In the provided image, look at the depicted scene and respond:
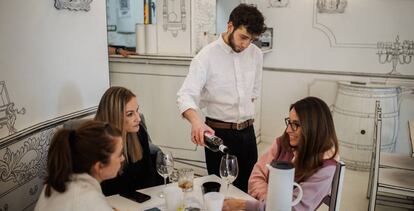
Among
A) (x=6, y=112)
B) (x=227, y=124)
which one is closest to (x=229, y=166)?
(x=227, y=124)

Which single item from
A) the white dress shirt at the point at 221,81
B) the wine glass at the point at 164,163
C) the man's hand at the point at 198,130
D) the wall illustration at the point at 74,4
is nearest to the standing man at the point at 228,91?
the white dress shirt at the point at 221,81

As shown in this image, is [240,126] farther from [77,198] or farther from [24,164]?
[77,198]

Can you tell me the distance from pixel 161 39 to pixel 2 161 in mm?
2094

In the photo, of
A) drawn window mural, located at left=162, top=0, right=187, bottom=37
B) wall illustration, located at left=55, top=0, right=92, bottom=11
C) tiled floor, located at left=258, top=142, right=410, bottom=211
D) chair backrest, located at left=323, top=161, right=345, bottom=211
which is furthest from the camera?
drawn window mural, located at left=162, top=0, right=187, bottom=37

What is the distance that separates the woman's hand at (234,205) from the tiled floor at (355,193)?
5.46ft

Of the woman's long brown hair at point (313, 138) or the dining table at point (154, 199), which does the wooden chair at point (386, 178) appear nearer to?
the woman's long brown hair at point (313, 138)

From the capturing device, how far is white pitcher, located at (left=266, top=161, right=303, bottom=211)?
1.31m

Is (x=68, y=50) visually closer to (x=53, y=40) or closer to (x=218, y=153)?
(x=53, y=40)

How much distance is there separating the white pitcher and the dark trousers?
100cm

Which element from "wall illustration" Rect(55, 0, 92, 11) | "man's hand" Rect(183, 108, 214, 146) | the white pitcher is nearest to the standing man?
"man's hand" Rect(183, 108, 214, 146)

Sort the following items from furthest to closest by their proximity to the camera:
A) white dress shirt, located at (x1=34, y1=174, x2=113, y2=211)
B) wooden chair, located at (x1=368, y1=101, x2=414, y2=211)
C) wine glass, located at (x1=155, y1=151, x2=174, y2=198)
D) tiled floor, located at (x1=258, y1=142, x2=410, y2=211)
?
tiled floor, located at (x1=258, y1=142, x2=410, y2=211) → wooden chair, located at (x1=368, y1=101, x2=414, y2=211) → wine glass, located at (x1=155, y1=151, x2=174, y2=198) → white dress shirt, located at (x1=34, y1=174, x2=113, y2=211)

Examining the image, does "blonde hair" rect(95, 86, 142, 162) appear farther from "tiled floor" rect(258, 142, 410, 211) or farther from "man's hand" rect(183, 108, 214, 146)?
"tiled floor" rect(258, 142, 410, 211)

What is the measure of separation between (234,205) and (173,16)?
2.34 metres

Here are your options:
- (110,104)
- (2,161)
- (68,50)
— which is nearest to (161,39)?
(68,50)
